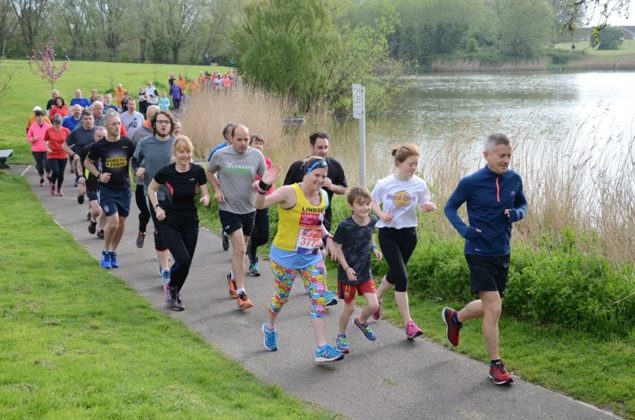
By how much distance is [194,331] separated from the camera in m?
7.07

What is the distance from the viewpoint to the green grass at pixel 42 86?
26.9 metres

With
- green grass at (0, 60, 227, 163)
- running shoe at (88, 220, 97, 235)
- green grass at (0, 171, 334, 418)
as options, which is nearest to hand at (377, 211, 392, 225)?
green grass at (0, 171, 334, 418)

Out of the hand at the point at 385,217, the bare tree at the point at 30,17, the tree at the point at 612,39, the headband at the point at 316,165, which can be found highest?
the bare tree at the point at 30,17

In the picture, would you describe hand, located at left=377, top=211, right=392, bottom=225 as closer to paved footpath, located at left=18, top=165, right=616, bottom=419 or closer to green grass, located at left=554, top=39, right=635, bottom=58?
paved footpath, located at left=18, top=165, right=616, bottom=419

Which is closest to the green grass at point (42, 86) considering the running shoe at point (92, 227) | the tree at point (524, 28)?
the running shoe at point (92, 227)

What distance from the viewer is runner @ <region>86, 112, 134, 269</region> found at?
29.9 feet

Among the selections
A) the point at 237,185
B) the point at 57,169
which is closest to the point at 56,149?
the point at 57,169

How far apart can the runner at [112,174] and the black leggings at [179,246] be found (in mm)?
1850

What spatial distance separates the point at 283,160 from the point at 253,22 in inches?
572

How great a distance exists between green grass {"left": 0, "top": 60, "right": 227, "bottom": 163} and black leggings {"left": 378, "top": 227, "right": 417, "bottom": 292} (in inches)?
650

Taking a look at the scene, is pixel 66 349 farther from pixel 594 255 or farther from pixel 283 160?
pixel 283 160

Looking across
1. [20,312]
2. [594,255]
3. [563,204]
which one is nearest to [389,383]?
[594,255]

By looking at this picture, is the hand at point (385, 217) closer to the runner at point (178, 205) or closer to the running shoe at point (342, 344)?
the running shoe at point (342, 344)

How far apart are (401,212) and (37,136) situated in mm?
12016
